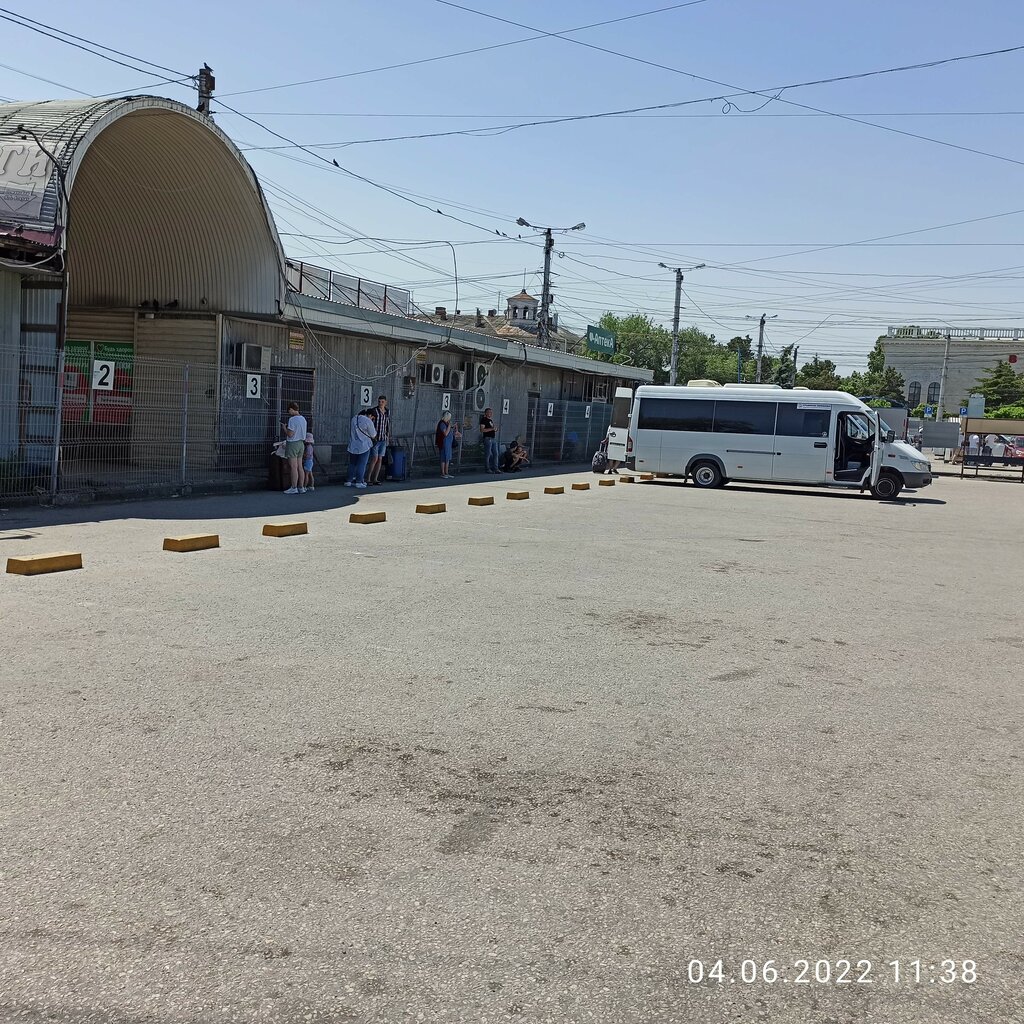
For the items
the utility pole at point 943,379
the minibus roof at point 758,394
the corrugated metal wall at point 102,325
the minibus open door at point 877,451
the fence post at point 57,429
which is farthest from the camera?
the utility pole at point 943,379

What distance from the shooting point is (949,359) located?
101m

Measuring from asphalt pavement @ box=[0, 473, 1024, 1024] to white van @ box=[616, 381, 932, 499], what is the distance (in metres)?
16.1

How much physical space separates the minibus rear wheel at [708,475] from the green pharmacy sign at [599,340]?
32112 millimetres

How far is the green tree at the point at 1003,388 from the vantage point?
3319 inches

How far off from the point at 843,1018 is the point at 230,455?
17340mm

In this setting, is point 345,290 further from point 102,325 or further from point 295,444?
point 295,444

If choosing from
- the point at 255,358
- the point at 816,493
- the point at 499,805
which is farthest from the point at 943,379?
the point at 499,805

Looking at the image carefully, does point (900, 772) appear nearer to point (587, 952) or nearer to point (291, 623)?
point (587, 952)

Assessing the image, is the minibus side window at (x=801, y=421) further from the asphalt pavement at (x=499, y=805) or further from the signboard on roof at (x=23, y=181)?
the signboard on roof at (x=23, y=181)

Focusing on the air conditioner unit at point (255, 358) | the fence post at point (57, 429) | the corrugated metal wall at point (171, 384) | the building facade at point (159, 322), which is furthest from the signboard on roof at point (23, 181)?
the air conditioner unit at point (255, 358)

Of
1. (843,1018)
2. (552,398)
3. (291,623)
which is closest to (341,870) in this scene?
(843,1018)

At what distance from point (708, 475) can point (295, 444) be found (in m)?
11.9

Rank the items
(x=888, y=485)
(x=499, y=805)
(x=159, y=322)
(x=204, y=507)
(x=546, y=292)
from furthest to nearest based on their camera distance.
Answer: (x=546, y=292)
(x=888, y=485)
(x=159, y=322)
(x=204, y=507)
(x=499, y=805)

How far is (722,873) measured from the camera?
3.55 m
